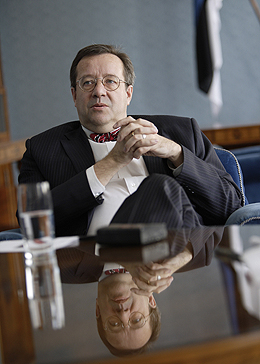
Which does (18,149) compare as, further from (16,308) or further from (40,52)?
(16,308)

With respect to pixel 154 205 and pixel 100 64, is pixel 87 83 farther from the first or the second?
pixel 154 205

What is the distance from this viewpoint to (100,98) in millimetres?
1969

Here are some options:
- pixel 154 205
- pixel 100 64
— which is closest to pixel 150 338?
pixel 154 205

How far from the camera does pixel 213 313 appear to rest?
24.8 inches

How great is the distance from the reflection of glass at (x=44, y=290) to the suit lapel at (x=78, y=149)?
0.82m

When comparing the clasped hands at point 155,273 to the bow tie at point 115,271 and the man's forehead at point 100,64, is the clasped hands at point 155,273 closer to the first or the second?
the bow tie at point 115,271

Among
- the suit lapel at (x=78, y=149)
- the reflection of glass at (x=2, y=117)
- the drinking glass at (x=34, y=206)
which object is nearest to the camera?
the drinking glass at (x=34, y=206)

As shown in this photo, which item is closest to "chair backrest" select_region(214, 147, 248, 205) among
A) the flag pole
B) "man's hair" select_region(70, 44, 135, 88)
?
"man's hair" select_region(70, 44, 135, 88)

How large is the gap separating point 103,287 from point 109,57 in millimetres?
1501

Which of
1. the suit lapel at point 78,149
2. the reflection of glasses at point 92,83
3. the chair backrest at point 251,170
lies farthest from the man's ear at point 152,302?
the chair backrest at point 251,170

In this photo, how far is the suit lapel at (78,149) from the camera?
1.87 m

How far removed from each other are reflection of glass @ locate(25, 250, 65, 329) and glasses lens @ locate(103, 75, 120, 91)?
3.73 feet

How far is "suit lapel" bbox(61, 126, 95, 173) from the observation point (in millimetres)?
1869

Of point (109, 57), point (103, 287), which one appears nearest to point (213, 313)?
point (103, 287)
